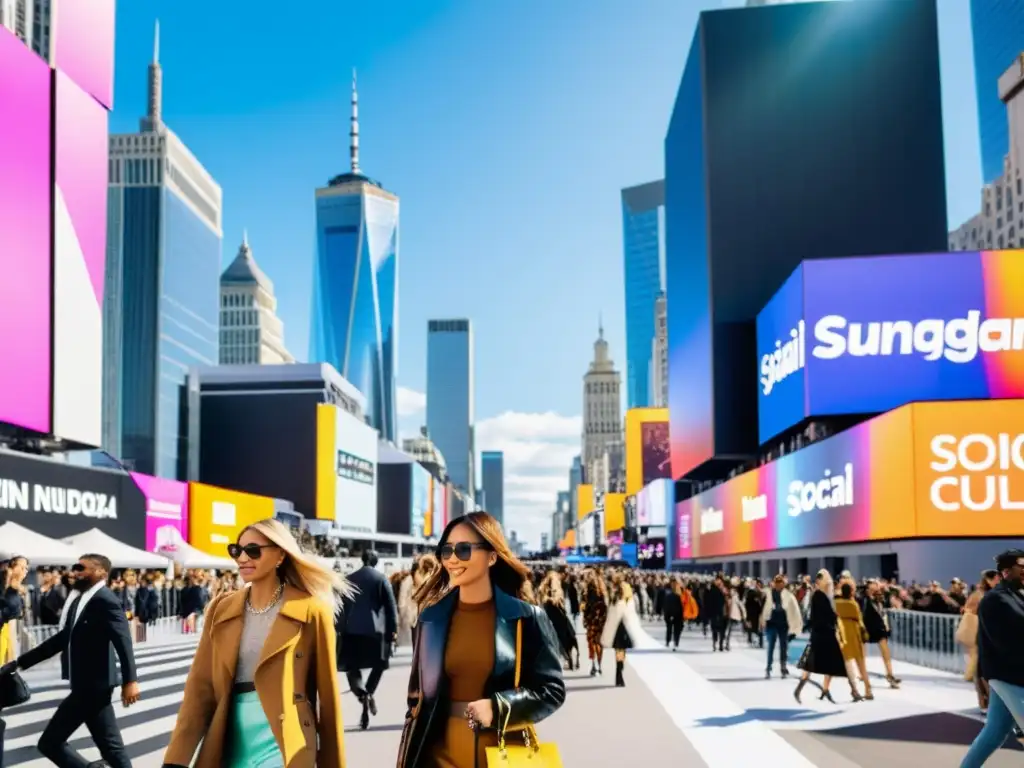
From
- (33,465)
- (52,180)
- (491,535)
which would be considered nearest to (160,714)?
(491,535)

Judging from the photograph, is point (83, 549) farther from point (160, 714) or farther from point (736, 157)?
point (736, 157)

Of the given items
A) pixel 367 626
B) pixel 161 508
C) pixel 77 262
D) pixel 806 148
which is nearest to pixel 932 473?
pixel 367 626

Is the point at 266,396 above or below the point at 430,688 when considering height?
above

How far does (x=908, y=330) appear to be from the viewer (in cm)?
4366

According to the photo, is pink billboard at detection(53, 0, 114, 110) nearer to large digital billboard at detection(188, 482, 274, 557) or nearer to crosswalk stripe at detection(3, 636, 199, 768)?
large digital billboard at detection(188, 482, 274, 557)

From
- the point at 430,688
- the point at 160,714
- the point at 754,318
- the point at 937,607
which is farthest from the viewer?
the point at 754,318

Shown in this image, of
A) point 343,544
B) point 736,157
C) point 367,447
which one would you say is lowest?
point 343,544

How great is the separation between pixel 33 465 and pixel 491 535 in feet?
104

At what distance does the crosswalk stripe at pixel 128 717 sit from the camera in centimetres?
1031

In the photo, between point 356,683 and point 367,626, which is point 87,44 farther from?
point 356,683

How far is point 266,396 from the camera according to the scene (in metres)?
115

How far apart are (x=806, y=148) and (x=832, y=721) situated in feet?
201

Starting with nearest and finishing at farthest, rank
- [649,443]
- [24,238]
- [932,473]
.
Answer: [932,473] < [24,238] < [649,443]

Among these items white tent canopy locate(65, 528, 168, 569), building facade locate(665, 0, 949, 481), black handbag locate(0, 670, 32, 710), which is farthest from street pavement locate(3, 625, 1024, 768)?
building facade locate(665, 0, 949, 481)
